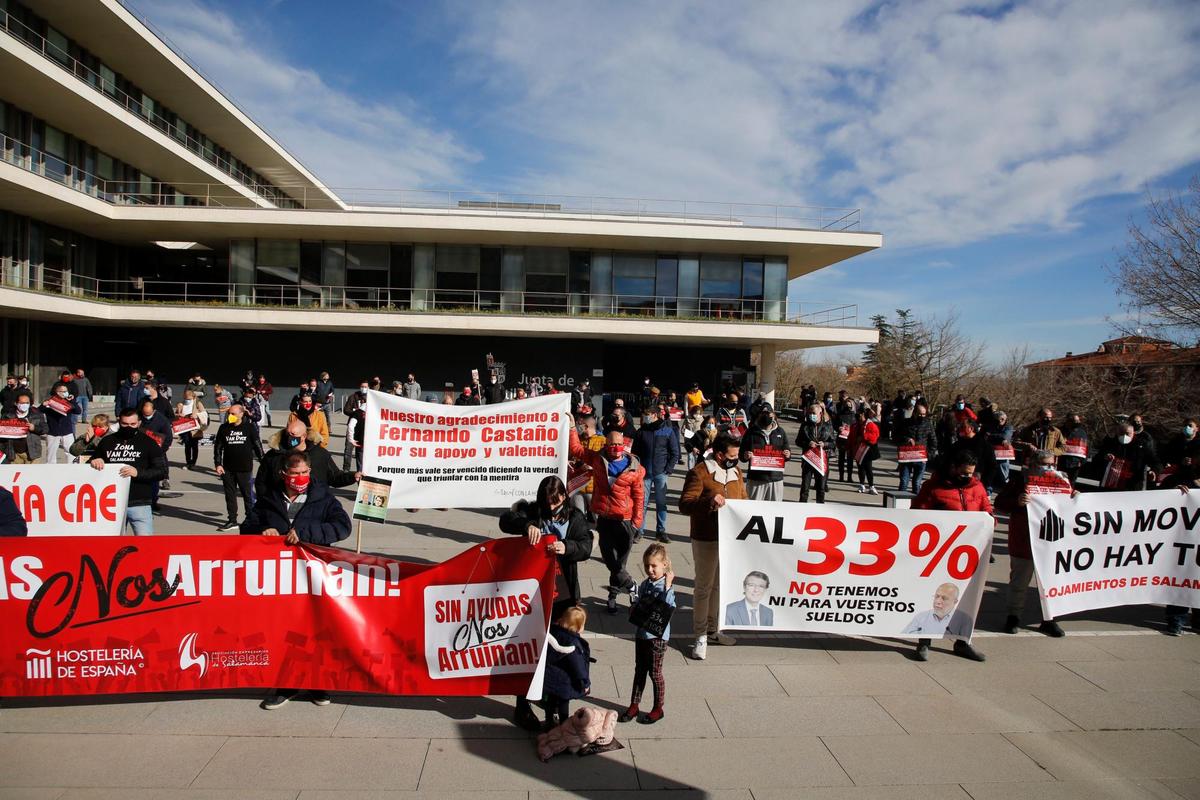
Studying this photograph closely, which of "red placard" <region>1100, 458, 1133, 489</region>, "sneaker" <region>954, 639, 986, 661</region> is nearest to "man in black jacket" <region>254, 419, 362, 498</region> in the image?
"sneaker" <region>954, 639, 986, 661</region>

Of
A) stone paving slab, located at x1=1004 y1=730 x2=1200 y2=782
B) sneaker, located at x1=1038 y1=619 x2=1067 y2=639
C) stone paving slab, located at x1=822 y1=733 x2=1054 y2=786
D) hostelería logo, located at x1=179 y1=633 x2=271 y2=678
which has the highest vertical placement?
hostelería logo, located at x1=179 y1=633 x2=271 y2=678

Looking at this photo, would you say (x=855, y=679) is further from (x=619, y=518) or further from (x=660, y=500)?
(x=660, y=500)

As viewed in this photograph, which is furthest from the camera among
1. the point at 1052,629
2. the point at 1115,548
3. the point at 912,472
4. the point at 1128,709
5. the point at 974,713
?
the point at 912,472

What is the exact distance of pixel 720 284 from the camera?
29.7 m

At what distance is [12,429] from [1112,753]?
13.2 meters

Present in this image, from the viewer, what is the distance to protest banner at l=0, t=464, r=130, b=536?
6.46m

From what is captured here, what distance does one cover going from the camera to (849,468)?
14.9 meters

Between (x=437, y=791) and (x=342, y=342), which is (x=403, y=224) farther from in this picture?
(x=437, y=791)

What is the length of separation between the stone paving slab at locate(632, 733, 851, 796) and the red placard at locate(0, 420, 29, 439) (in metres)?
10.3

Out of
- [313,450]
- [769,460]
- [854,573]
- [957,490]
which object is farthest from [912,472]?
[313,450]

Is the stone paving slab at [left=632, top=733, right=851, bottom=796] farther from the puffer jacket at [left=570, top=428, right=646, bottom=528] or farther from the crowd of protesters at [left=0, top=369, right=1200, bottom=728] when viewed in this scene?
the puffer jacket at [left=570, top=428, right=646, bottom=528]

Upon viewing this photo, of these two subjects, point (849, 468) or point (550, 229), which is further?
point (550, 229)

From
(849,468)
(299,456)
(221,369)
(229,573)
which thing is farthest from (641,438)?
(221,369)

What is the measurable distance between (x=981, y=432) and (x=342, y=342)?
25.9 metres
